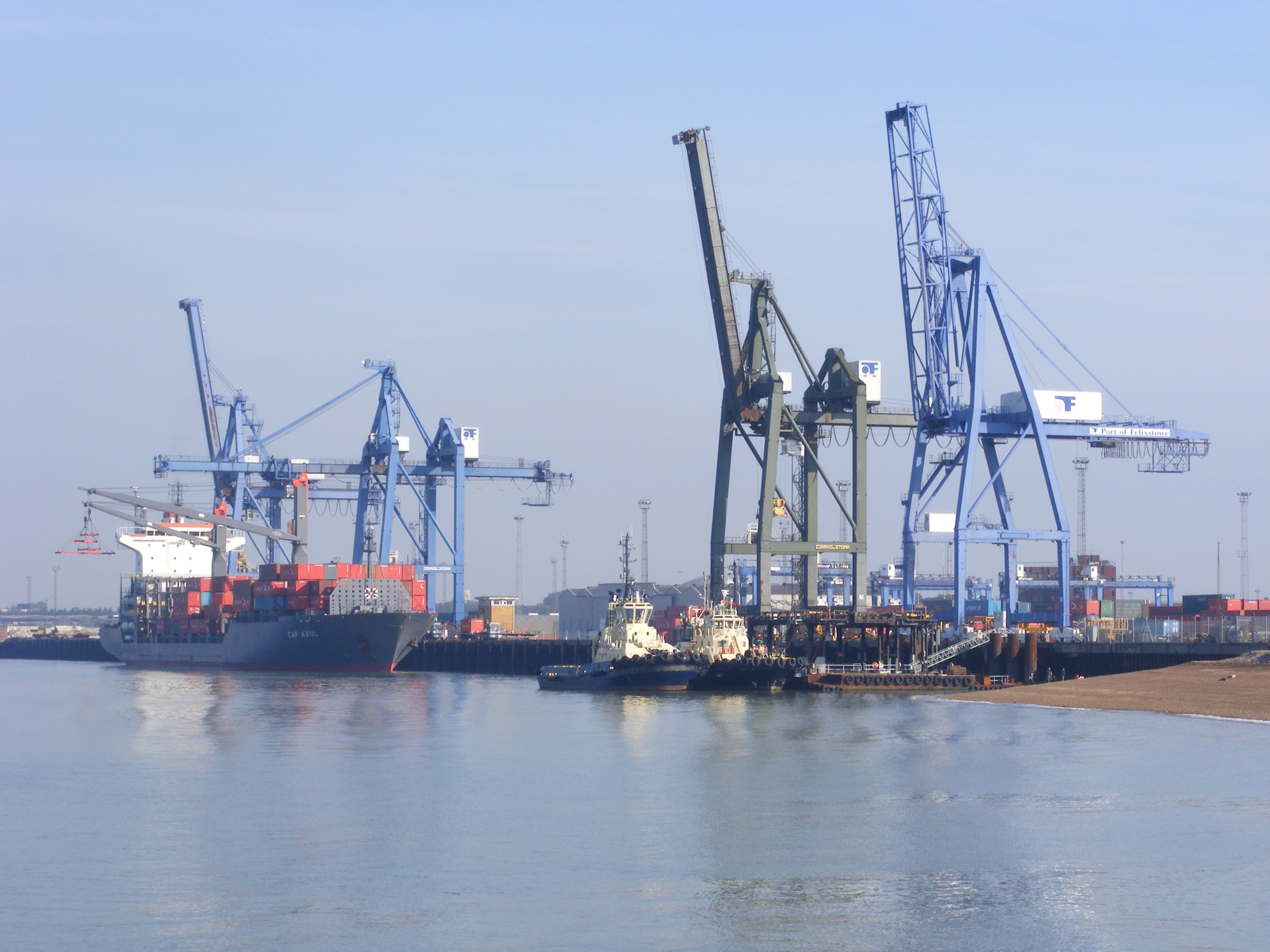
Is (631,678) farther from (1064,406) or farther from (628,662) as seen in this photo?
(1064,406)

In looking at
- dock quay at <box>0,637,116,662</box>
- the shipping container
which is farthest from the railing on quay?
dock quay at <box>0,637,116,662</box>

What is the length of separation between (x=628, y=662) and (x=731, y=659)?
439 cm

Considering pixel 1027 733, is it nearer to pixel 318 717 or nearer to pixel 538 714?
pixel 538 714

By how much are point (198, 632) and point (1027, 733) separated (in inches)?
2833

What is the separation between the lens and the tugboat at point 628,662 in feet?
213

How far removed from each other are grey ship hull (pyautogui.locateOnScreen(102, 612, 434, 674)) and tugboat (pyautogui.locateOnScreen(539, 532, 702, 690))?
19.5 metres

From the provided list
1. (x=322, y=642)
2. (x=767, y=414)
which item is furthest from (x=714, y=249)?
(x=322, y=642)

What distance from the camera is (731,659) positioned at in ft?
213

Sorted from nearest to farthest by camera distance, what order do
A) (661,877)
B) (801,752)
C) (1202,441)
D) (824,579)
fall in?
(661,877) → (801,752) → (1202,441) → (824,579)

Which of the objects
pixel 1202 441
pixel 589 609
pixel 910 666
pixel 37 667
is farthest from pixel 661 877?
pixel 589 609

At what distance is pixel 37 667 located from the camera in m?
123

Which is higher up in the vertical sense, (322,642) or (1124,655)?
(1124,655)

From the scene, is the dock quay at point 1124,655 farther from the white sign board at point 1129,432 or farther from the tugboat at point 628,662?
the tugboat at point 628,662

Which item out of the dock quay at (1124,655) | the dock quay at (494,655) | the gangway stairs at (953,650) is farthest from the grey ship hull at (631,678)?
the dock quay at (494,655)
